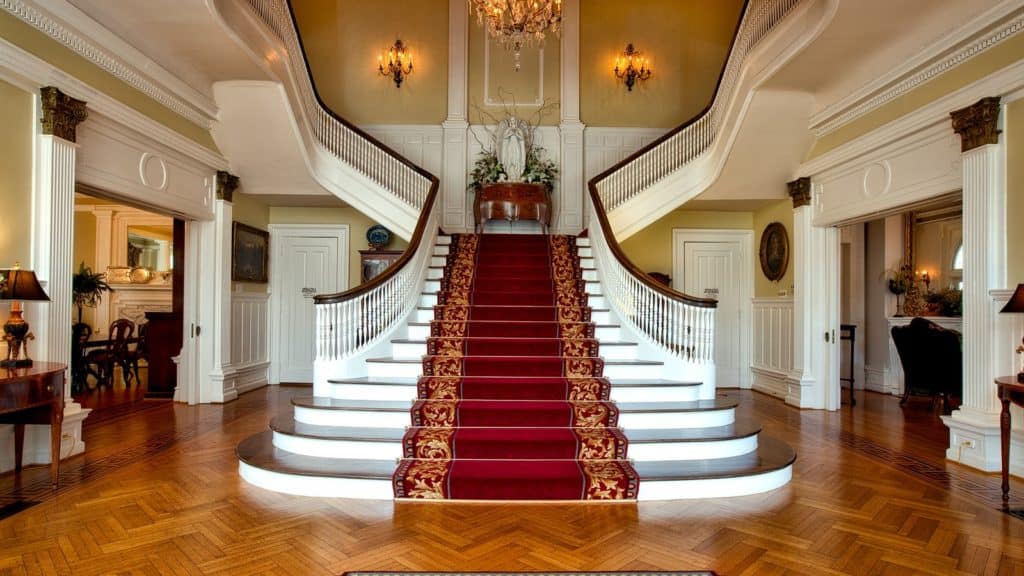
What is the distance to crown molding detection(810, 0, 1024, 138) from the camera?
409 cm

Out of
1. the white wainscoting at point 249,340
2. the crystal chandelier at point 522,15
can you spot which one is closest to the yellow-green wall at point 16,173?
the white wainscoting at point 249,340

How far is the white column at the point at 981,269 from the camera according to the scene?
4234 mm

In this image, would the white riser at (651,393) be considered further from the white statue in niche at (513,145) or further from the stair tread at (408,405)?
the white statue in niche at (513,145)

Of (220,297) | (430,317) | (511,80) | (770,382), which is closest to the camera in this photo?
(430,317)

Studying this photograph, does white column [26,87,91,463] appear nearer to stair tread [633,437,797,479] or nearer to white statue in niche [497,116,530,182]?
stair tread [633,437,797,479]

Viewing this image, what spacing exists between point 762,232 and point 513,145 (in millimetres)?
3992

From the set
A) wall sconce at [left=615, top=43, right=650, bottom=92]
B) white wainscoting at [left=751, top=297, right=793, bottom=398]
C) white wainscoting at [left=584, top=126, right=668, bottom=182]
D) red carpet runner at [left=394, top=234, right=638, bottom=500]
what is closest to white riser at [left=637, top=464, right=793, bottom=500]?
red carpet runner at [left=394, top=234, right=638, bottom=500]

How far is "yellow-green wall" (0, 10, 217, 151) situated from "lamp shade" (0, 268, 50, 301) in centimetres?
→ 158

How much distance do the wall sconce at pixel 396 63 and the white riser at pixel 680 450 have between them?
24.3 ft

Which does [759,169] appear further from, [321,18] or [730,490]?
[321,18]

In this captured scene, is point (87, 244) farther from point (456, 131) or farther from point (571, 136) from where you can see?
point (571, 136)

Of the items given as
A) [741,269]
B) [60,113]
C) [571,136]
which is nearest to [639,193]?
[571,136]

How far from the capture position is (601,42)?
934cm

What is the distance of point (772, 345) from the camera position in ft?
26.2
